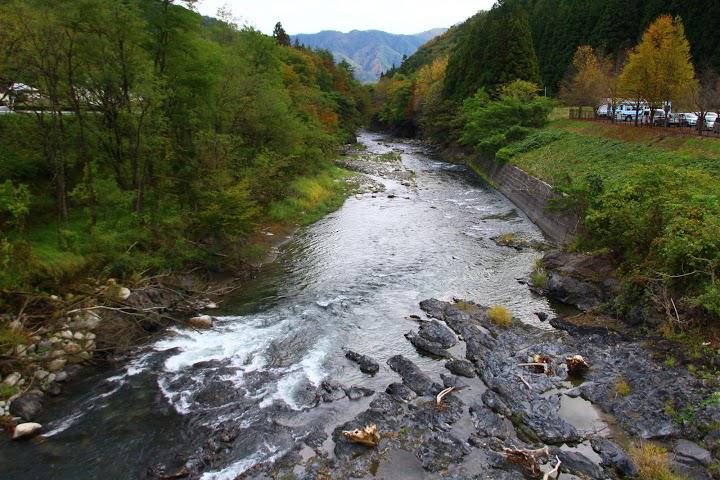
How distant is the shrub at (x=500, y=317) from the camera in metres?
17.0

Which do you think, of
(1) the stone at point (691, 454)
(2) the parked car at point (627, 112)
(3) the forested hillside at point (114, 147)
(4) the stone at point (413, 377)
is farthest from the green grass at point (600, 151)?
(3) the forested hillside at point (114, 147)

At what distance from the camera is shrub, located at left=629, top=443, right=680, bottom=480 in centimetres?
977

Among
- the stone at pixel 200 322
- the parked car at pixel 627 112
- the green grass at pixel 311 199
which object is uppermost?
the parked car at pixel 627 112

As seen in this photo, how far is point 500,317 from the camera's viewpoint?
17.1m

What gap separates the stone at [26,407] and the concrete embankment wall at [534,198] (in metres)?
22.5

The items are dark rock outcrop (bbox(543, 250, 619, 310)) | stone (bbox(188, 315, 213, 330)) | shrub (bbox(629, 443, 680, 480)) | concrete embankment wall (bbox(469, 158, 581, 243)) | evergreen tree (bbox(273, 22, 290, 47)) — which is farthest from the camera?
evergreen tree (bbox(273, 22, 290, 47))

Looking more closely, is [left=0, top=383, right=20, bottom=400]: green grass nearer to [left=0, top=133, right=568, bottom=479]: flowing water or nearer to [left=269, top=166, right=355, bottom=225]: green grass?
[left=0, top=133, right=568, bottom=479]: flowing water

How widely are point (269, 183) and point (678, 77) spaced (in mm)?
25946

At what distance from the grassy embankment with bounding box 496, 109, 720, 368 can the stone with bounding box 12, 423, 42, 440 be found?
55.5 ft

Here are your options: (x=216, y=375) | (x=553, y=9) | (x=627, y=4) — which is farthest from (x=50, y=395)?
(x=553, y=9)

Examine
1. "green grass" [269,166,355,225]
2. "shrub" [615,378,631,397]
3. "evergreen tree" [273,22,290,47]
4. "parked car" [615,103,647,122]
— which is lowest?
"shrub" [615,378,631,397]

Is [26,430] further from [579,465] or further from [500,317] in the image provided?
[500,317]

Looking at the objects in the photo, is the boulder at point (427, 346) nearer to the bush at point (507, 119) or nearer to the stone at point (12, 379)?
the stone at point (12, 379)

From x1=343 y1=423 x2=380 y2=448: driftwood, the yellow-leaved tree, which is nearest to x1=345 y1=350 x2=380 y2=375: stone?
x1=343 y1=423 x2=380 y2=448: driftwood
